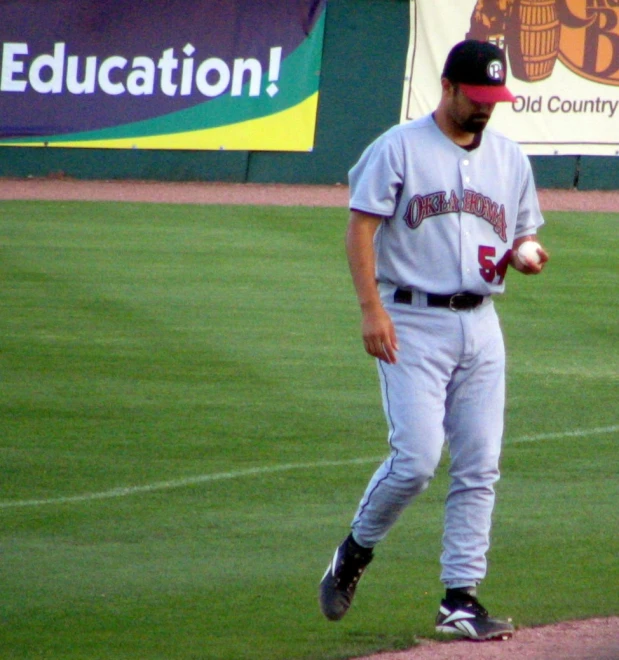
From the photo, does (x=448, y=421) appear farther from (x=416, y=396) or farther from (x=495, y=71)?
(x=495, y=71)

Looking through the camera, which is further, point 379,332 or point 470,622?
point 470,622

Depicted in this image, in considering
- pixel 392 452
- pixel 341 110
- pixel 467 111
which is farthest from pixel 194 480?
pixel 341 110

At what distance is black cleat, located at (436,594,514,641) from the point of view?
13.7ft

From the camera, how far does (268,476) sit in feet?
20.5

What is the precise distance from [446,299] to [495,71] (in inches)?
27.4

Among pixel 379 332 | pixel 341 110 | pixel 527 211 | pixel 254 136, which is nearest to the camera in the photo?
pixel 379 332

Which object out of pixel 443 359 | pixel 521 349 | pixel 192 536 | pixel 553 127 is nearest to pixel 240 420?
pixel 192 536

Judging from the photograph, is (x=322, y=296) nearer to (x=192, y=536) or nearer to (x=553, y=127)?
(x=192, y=536)

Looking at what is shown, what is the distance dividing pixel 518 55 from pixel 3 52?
6.36m

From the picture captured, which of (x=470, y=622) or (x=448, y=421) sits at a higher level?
(x=448, y=421)

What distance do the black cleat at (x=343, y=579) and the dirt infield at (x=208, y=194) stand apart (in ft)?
38.2

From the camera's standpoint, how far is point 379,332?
4.05 m

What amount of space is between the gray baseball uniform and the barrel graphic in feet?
45.3

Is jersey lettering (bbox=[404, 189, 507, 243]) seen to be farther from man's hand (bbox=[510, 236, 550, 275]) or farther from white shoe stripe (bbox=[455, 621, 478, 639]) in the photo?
white shoe stripe (bbox=[455, 621, 478, 639])
